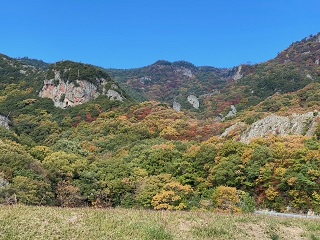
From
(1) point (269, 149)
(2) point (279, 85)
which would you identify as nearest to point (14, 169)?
(1) point (269, 149)

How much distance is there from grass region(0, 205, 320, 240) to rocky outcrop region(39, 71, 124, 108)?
116949 mm

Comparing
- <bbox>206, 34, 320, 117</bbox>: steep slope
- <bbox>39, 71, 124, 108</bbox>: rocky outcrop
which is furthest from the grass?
<bbox>206, 34, 320, 117</bbox>: steep slope

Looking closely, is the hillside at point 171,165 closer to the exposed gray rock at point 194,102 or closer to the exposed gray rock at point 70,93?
the exposed gray rock at point 70,93

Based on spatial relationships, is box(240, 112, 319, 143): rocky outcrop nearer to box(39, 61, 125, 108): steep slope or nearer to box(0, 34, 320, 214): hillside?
box(0, 34, 320, 214): hillside

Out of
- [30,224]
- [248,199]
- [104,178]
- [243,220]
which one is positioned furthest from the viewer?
[104,178]

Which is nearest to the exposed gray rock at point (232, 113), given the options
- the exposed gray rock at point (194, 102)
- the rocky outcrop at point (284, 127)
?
the exposed gray rock at point (194, 102)

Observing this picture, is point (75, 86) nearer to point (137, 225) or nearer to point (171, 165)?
point (171, 165)

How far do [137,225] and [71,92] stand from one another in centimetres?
12212

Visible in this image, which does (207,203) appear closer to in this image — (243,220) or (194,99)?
(243,220)

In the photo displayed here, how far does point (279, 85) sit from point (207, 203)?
15038cm

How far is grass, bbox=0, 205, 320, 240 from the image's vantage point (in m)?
9.93

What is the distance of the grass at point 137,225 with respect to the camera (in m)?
9.93

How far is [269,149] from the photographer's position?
42.4 meters

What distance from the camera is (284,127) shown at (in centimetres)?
5775
